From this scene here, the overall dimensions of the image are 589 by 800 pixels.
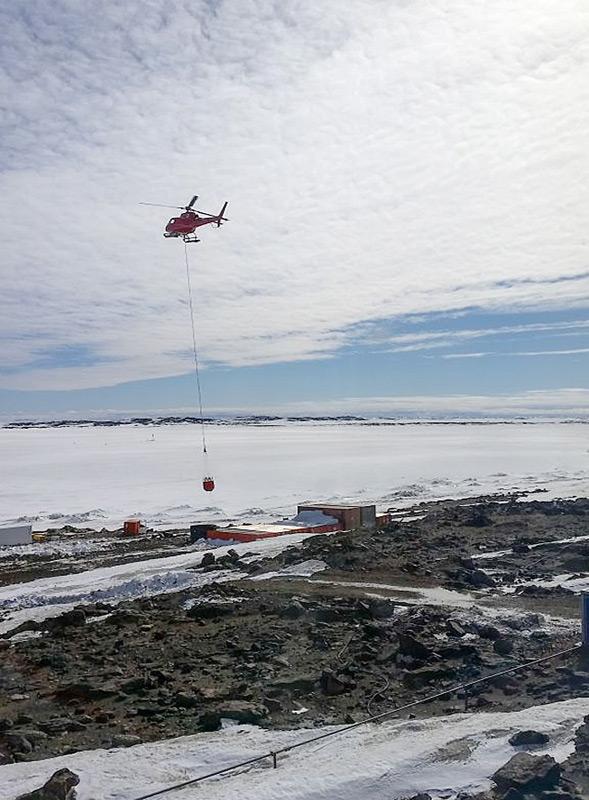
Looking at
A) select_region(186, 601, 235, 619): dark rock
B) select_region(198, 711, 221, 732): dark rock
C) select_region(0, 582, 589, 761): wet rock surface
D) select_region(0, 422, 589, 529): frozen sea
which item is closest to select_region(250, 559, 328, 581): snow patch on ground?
select_region(0, 582, 589, 761): wet rock surface

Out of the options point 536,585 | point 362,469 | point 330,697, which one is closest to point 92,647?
point 330,697

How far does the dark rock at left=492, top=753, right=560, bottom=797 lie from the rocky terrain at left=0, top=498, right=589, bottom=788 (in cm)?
13

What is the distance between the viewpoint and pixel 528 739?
617 cm

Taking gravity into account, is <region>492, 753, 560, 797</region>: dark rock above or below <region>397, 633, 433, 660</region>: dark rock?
above

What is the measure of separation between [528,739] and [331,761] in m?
1.58

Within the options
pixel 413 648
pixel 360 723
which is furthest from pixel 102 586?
pixel 360 723

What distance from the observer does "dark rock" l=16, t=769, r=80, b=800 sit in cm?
581

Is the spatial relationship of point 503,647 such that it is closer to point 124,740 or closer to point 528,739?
point 528,739

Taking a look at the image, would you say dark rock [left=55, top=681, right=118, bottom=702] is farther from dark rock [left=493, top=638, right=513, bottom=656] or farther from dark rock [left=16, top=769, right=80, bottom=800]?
dark rock [left=493, top=638, right=513, bottom=656]

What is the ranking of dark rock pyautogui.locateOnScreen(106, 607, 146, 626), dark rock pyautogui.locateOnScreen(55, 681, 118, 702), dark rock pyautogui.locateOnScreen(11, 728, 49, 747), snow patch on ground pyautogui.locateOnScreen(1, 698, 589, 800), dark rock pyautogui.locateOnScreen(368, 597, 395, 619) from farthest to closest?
1. dark rock pyautogui.locateOnScreen(106, 607, 146, 626)
2. dark rock pyautogui.locateOnScreen(368, 597, 395, 619)
3. dark rock pyautogui.locateOnScreen(55, 681, 118, 702)
4. dark rock pyautogui.locateOnScreen(11, 728, 49, 747)
5. snow patch on ground pyautogui.locateOnScreen(1, 698, 589, 800)

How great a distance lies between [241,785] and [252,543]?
12.2 m

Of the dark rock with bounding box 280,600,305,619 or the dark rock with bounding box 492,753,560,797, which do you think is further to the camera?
the dark rock with bounding box 280,600,305,619

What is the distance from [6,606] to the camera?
13250mm

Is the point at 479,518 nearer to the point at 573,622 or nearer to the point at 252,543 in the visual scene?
the point at 252,543
